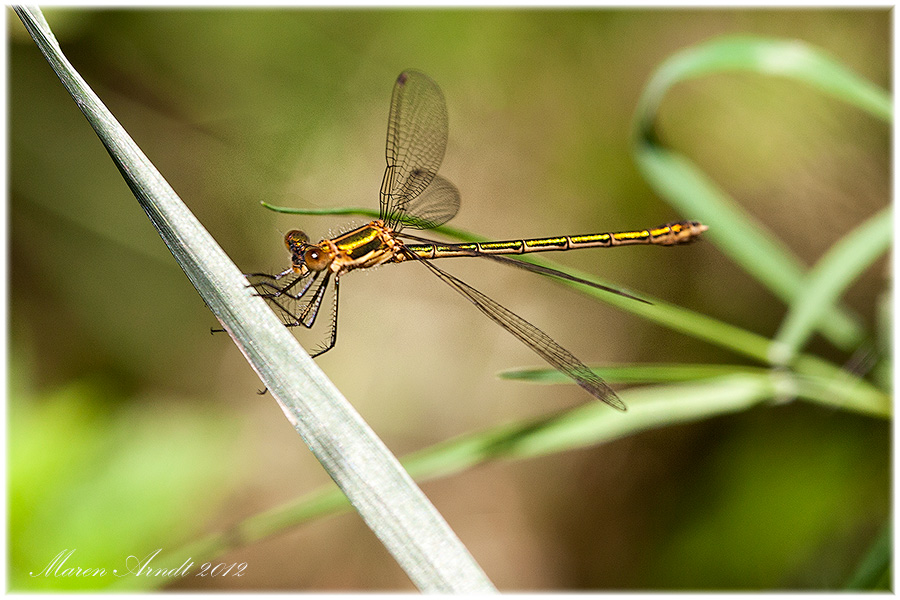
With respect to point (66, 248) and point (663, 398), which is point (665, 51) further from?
point (66, 248)

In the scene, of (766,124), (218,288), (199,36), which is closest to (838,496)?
(766,124)

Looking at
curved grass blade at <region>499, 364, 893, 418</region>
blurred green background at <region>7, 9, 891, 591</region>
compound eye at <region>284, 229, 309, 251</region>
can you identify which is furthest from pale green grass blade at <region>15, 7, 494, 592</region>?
blurred green background at <region>7, 9, 891, 591</region>

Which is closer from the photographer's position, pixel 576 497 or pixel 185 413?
pixel 185 413

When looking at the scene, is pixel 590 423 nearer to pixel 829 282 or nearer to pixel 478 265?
pixel 829 282

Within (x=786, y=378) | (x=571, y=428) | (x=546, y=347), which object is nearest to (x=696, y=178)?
(x=786, y=378)

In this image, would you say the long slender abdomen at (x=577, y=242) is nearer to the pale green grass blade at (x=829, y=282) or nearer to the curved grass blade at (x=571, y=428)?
the pale green grass blade at (x=829, y=282)

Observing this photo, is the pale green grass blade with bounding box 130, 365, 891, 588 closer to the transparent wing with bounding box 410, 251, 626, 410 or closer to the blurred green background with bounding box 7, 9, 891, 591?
the transparent wing with bounding box 410, 251, 626, 410
